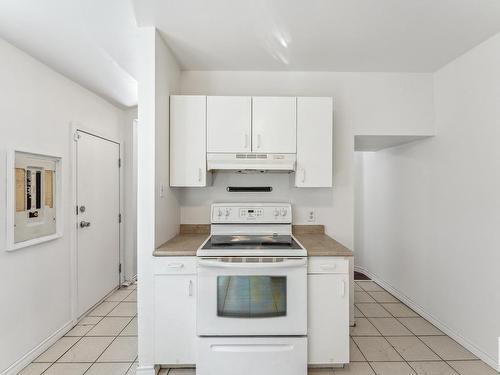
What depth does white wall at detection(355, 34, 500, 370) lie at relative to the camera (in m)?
2.06

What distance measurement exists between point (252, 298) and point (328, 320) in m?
0.57

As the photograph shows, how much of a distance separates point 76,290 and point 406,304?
3.52 meters

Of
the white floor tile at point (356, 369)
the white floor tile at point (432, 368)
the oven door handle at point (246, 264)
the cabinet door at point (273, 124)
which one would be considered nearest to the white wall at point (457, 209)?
the white floor tile at point (432, 368)

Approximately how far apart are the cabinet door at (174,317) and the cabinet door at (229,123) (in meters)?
1.07

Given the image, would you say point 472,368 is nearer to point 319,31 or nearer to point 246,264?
point 246,264

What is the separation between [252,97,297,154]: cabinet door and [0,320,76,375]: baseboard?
7.75 ft

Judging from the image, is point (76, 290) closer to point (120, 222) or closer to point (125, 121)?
point (120, 222)

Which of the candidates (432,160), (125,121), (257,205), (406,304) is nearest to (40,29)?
→ (125,121)

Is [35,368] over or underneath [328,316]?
underneath

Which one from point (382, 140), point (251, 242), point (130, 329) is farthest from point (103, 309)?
point (382, 140)

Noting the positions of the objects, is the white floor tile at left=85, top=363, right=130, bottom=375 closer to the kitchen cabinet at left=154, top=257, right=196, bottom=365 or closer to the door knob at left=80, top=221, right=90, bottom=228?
the kitchen cabinet at left=154, top=257, right=196, bottom=365

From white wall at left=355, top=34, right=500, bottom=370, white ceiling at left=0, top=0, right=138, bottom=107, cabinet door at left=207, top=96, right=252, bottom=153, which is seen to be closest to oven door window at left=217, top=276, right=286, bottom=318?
cabinet door at left=207, top=96, right=252, bottom=153

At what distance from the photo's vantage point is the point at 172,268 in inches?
75.3

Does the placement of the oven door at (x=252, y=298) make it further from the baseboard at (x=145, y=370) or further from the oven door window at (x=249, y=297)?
the baseboard at (x=145, y=370)
